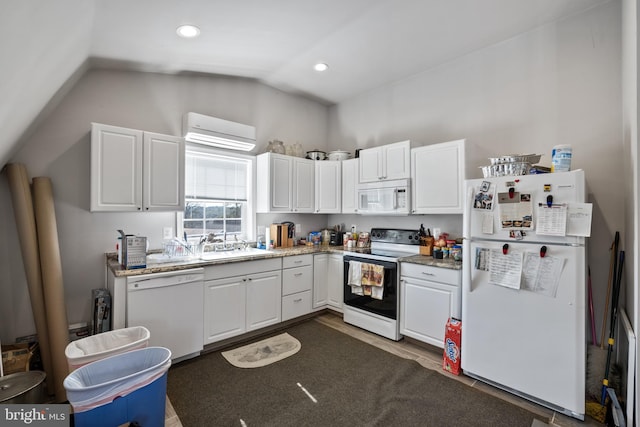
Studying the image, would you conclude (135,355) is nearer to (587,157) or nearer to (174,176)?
(174,176)

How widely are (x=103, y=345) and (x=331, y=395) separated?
1.70 m

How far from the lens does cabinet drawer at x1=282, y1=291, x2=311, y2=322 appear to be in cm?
341

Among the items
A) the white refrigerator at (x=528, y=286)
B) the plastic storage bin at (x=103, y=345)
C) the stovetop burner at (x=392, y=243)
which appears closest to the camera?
the plastic storage bin at (x=103, y=345)

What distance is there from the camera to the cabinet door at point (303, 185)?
397 centimetres

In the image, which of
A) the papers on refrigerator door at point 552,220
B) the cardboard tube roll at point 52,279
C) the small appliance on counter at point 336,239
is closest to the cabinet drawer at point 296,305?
the small appliance on counter at point 336,239

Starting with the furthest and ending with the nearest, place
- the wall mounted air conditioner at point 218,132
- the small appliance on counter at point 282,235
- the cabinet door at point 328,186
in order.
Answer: the cabinet door at point 328,186, the small appliance on counter at point 282,235, the wall mounted air conditioner at point 218,132

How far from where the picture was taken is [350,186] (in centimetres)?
398

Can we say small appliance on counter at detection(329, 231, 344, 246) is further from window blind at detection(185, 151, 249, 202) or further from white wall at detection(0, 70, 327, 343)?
white wall at detection(0, 70, 327, 343)

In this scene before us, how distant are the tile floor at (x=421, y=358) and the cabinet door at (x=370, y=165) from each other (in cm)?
181

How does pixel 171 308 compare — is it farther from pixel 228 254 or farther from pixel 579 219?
pixel 579 219

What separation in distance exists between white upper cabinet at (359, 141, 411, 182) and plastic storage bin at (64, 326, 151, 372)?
9.13ft

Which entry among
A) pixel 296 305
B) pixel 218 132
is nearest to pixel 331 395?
pixel 296 305

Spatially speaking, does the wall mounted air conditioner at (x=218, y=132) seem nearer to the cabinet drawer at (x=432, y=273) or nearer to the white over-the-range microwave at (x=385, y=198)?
the white over-the-range microwave at (x=385, y=198)

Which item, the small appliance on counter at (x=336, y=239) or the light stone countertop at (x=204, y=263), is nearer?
the light stone countertop at (x=204, y=263)
